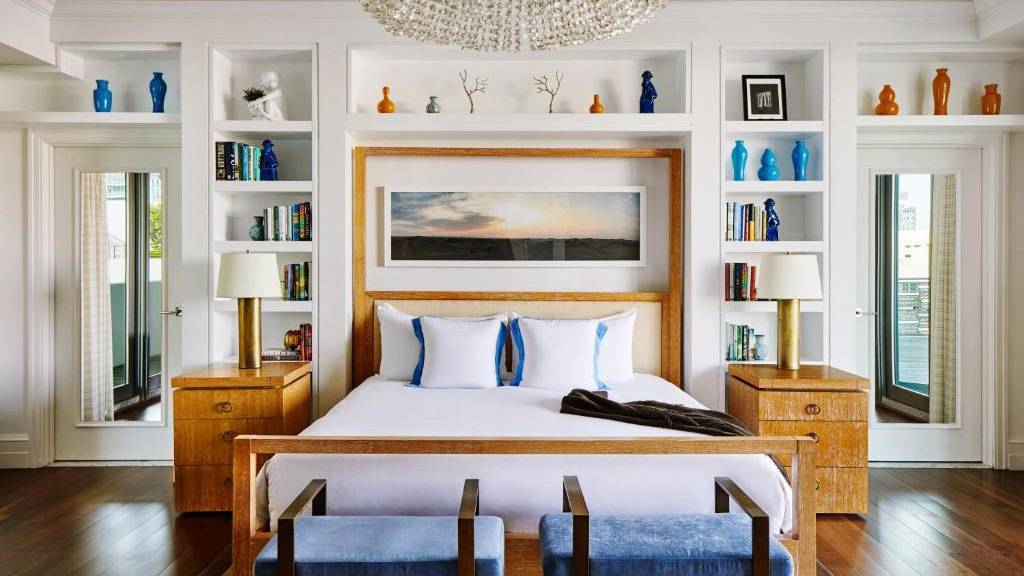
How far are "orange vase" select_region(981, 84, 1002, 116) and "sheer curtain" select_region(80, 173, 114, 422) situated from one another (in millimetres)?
5237

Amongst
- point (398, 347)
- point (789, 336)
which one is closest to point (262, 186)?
point (398, 347)

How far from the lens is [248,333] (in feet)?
12.1

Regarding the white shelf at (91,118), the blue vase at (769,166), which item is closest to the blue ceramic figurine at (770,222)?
the blue vase at (769,166)


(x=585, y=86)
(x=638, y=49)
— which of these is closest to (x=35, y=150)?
(x=585, y=86)

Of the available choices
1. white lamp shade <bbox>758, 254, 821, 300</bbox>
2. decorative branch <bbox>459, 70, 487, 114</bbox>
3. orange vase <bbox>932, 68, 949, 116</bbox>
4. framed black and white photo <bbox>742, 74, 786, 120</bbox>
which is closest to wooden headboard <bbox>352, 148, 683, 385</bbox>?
decorative branch <bbox>459, 70, 487, 114</bbox>

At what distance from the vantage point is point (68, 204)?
168 inches

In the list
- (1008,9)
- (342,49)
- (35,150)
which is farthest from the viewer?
(35,150)

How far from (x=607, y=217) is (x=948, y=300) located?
213cm

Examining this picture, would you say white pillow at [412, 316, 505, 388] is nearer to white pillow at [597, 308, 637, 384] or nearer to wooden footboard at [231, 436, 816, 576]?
white pillow at [597, 308, 637, 384]

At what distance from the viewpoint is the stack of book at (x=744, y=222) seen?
4012 mm

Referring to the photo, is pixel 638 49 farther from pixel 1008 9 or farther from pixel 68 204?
pixel 68 204

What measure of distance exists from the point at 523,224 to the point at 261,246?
1.51 m

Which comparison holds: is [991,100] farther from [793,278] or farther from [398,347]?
[398,347]

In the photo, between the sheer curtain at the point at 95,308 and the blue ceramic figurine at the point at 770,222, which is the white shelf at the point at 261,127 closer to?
the sheer curtain at the point at 95,308
